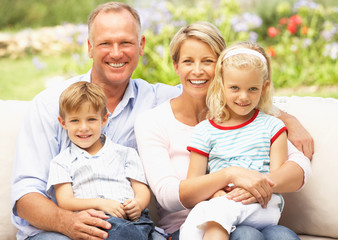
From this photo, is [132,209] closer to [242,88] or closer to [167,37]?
[242,88]

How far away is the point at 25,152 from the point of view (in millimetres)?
2443

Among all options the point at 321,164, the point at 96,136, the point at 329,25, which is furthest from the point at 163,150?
the point at 329,25

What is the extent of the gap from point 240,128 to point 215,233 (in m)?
0.57

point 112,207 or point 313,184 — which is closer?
point 112,207

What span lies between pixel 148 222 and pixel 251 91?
0.82 metres

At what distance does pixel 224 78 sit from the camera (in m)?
2.33

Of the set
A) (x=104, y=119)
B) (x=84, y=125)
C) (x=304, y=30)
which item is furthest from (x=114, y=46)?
(x=304, y=30)

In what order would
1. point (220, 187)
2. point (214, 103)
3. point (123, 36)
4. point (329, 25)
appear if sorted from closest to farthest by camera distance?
1. point (220, 187)
2. point (214, 103)
3. point (123, 36)
4. point (329, 25)

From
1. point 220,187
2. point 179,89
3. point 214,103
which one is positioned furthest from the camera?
point 179,89

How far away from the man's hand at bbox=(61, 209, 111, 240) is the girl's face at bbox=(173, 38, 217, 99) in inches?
31.3

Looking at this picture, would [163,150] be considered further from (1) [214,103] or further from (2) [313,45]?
(2) [313,45]

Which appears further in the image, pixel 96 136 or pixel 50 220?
pixel 96 136

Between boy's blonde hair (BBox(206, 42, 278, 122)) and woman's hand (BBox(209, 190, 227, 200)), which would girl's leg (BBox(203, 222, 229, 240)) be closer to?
woman's hand (BBox(209, 190, 227, 200))

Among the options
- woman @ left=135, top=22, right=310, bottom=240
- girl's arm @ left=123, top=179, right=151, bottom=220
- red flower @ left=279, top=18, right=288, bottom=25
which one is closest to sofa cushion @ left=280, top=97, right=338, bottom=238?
woman @ left=135, top=22, right=310, bottom=240
